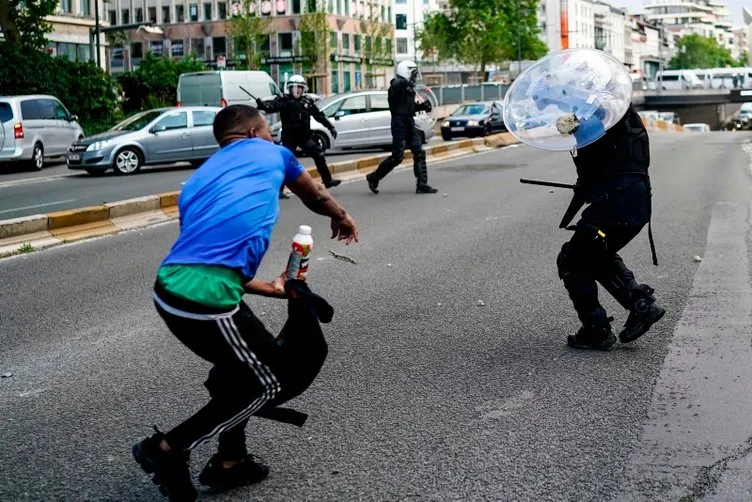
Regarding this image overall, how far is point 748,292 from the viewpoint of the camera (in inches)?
331

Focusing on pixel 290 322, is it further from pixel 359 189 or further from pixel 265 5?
pixel 265 5

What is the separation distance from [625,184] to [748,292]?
2.56 m

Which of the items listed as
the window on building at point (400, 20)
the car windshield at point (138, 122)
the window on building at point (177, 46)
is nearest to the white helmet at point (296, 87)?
the car windshield at point (138, 122)

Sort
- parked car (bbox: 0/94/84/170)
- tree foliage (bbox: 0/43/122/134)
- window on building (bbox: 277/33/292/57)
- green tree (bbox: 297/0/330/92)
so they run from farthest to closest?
window on building (bbox: 277/33/292/57) < green tree (bbox: 297/0/330/92) < tree foliage (bbox: 0/43/122/134) < parked car (bbox: 0/94/84/170)

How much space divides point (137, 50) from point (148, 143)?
238 feet

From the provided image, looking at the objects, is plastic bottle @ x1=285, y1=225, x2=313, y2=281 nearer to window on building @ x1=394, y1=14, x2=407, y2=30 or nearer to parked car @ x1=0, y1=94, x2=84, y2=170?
parked car @ x1=0, y1=94, x2=84, y2=170

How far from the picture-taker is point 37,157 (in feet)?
89.6

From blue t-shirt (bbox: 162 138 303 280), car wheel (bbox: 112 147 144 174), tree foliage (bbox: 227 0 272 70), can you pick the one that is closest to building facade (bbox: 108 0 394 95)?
tree foliage (bbox: 227 0 272 70)

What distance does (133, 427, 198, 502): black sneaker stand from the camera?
4.00 m

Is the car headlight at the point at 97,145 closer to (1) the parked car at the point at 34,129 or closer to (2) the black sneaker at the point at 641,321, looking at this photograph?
(1) the parked car at the point at 34,129

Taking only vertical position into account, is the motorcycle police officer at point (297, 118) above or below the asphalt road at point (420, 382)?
above

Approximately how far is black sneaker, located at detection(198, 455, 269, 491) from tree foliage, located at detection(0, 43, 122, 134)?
1281 inches

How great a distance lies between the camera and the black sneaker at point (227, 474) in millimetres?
4352

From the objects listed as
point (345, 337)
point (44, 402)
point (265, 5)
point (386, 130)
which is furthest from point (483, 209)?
point (265, 5)
